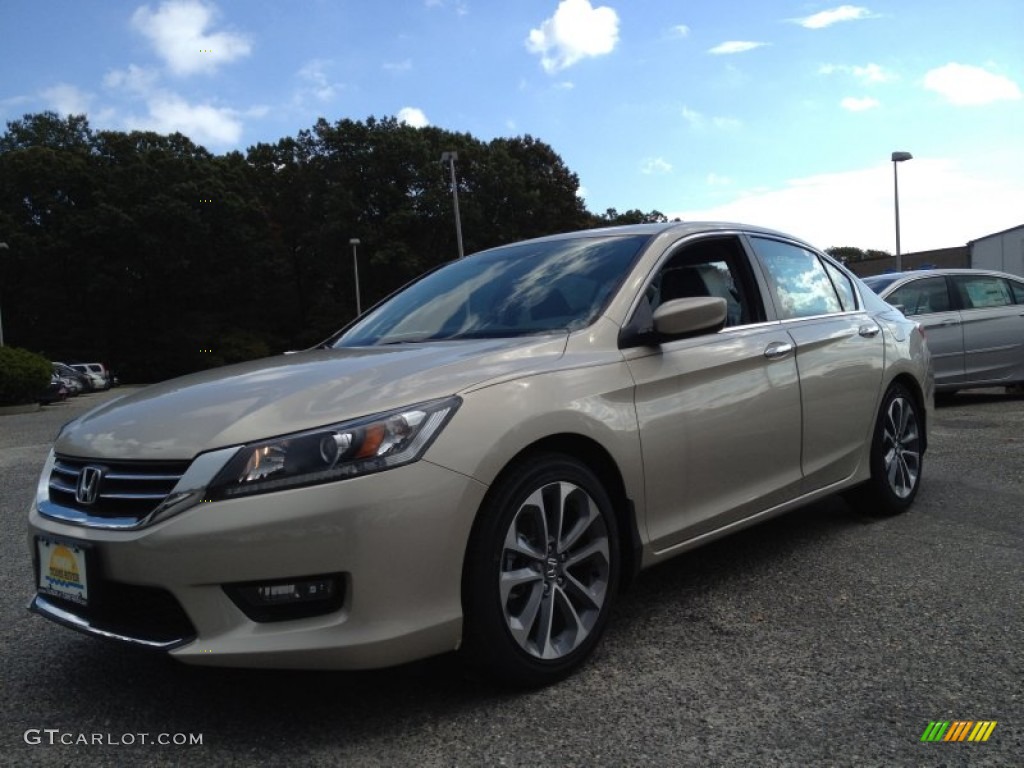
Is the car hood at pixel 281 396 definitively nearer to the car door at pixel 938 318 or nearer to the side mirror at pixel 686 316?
the side mirror at pixel 686 316

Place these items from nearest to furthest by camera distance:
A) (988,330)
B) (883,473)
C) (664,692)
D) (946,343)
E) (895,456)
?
(664,692), (883,473), (895,456), (946,343), (988,330)

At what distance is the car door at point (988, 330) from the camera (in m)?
9.62

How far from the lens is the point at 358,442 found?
93.0 inches

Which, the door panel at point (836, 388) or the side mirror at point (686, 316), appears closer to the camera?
the side mirror at point (686, 316)

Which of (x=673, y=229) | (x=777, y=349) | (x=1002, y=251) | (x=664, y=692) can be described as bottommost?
(x=664, y=692)

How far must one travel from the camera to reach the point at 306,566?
2283mm

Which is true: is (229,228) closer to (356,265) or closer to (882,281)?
(356,265)

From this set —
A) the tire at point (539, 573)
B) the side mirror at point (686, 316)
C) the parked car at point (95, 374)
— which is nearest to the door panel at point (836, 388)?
the side mirror at point (686, 316)

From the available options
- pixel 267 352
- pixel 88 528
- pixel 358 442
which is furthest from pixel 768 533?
pixel 267 352

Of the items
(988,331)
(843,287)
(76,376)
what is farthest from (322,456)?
(76,376)

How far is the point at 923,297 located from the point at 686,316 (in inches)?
297

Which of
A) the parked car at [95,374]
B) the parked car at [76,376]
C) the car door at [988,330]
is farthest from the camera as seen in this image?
the parked car at [95,374]

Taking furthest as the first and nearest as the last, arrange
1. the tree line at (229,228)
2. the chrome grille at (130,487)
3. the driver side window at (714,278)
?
the tree line at (229,228), the driver side window at (714,278), the chrome grille at (130,487)

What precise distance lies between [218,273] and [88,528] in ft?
163
